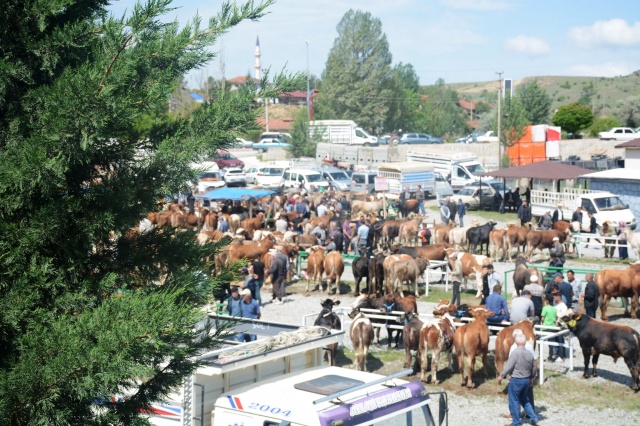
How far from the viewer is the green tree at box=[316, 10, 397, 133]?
88250mm

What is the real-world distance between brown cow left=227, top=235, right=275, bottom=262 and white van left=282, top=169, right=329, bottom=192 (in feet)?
63.6

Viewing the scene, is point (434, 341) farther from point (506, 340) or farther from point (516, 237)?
point (516, 237)

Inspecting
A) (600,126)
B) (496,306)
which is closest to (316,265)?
(496,306)

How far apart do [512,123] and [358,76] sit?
3408 centimetres

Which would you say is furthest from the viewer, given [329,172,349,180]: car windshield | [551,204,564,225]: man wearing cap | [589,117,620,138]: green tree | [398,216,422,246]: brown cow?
[589,117,620,138]: green tree

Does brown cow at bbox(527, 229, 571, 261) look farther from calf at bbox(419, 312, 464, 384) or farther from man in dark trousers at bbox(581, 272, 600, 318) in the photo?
calf at bbox(419, 312, 464, 384)

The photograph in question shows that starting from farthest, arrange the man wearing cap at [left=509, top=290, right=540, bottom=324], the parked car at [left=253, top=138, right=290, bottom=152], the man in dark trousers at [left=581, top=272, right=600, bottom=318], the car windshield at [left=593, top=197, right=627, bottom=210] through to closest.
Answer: the parked car at [left=253, top=138, right=290, bottom=152] → the car windshield at [left=593, top=197, right=627, bottom=210] → the man in dark trousers at [left=581, top=272, right=600, bottom=318] → the man wearing cap at [left=509, top=290, right=540, bottom=324]

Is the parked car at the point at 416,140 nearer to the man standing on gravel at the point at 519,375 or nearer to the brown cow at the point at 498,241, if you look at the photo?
the brown cow at the point at 498,241

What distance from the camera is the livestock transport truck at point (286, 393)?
24.0 feet

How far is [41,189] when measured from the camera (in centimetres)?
543

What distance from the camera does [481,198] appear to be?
3959 centimetres

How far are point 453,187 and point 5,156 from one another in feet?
137

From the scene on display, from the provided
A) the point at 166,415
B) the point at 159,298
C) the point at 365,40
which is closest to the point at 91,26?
the point at 159,298

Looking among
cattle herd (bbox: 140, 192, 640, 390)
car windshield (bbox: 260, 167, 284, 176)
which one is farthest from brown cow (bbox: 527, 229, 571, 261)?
car windshield (bbox: 260, 167, 284, 176)
